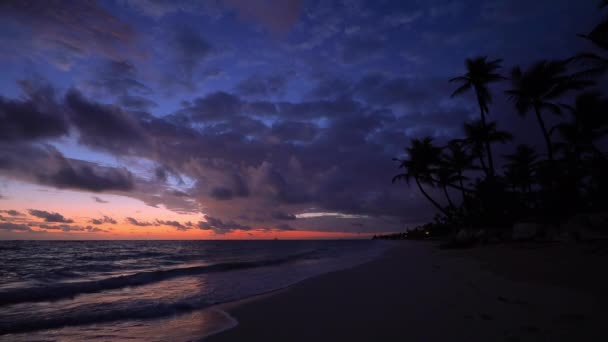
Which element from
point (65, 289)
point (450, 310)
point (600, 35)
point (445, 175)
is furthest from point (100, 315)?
point (445, 175)

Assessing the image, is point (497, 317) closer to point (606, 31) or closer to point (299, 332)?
point (299, 332)

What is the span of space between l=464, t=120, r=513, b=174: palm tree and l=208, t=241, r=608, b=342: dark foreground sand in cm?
1853

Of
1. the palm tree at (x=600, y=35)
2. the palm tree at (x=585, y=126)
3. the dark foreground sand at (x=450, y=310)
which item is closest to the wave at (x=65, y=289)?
the dark foreground sand at (x=450, y=310)

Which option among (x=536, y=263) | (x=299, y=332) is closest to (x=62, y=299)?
(x=299, y=332)

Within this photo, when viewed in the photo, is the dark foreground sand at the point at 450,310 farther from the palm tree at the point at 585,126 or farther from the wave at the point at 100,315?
the palm tree at the point at 585,126

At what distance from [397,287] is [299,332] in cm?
437

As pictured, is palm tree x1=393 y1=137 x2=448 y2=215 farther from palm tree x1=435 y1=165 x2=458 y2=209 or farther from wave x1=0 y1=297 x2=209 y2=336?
wave x1=0 y1=297 x2=209 y2=336

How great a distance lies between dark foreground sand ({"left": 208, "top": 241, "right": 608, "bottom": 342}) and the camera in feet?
13.6

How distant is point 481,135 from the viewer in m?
25.5

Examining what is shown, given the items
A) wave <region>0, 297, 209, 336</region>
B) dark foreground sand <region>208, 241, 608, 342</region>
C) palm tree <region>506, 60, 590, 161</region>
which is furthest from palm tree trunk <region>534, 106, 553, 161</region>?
wave <region>0, 297, 209, 336</region>

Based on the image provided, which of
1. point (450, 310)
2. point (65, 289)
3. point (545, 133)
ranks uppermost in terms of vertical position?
point (545, 133)

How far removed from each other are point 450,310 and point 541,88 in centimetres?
2384

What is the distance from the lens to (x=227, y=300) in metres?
9.34

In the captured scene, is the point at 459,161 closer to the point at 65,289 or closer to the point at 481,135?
the point at 481,135
